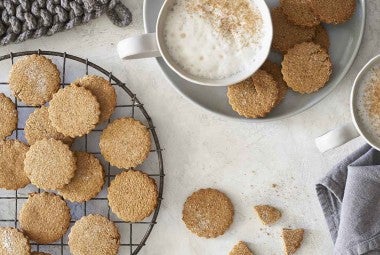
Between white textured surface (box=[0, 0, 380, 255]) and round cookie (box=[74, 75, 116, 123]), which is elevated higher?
round cookie (box=[74, 75, 116, 123])

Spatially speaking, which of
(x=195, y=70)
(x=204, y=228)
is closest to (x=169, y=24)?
(x=195, y=70)

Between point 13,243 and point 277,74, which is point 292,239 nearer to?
point 277,74

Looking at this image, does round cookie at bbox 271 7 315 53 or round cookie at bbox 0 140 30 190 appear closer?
round cookie at bbox 271 7 315 53

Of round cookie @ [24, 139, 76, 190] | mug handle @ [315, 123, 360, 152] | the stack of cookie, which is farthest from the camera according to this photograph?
round cookie @ [24, 139, 76, 190]

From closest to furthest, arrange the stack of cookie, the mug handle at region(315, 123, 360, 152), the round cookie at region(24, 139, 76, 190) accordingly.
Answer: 1. the mug handle at region(315, 123, 360, 152)
2. the stack of cookie
3. the round cookie at region(24, 139, 76, 190)

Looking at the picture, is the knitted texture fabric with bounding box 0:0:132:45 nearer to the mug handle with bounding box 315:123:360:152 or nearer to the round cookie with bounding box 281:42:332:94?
the round cookie with bounding box 281:42:332:94

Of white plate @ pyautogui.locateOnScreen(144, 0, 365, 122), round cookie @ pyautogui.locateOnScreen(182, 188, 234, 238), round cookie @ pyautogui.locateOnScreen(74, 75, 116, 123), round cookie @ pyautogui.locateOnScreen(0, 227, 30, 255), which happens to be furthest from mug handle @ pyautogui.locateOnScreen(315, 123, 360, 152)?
round cookie @ pyautogui.locateOnScreen(0, 227, 30, 255)

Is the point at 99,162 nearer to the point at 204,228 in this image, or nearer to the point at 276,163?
the point at 204,228

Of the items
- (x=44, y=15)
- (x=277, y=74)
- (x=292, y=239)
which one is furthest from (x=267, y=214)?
(x=44, y=15)
